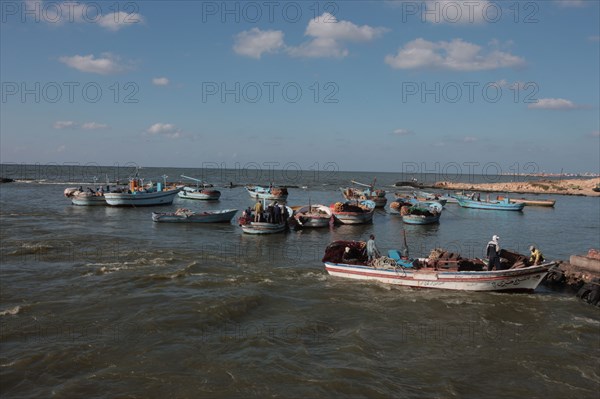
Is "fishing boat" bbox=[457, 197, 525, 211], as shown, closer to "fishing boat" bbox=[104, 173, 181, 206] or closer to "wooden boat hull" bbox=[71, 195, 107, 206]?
"fishing boat" bbox=[104, 173, 181, 206]

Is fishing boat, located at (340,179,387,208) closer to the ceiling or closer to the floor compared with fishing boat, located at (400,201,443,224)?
closer to the ceiling

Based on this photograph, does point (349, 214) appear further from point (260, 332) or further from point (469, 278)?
point (260, 332)

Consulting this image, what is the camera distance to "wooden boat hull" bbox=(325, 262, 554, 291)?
57.8 feet

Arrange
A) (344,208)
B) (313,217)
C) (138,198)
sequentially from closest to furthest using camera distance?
(313,217) → (344,208) → (138,198)

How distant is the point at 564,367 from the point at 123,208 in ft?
149

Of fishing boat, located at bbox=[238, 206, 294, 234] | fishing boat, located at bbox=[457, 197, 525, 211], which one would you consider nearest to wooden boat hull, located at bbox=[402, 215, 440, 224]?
fishing boat, located at bbox=[238, 206, 294, 234]

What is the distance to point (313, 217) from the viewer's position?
119ft

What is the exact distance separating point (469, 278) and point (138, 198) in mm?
40177

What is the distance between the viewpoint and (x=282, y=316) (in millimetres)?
15430

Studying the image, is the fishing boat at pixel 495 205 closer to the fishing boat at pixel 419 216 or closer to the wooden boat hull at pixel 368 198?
the wooden boat hull at pixel 368 198

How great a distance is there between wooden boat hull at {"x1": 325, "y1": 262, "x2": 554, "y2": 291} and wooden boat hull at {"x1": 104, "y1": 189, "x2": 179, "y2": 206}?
36.6 meters

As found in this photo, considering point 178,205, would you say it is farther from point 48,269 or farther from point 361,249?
point 361,249

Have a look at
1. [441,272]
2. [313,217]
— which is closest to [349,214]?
[313,217]

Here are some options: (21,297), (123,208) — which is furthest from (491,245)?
(123,208)
